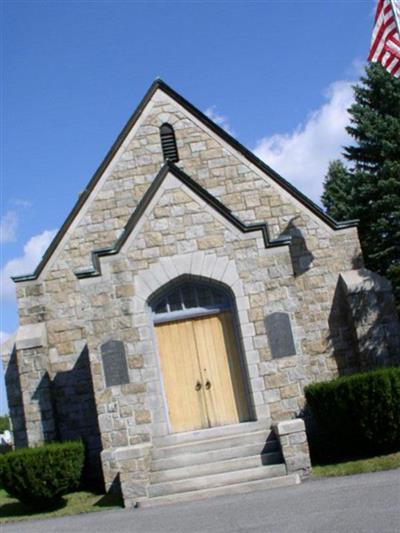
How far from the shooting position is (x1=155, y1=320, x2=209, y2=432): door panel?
12.8 meters

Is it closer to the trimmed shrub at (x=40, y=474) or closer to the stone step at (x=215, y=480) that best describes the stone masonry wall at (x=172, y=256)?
the trimmed shrub at (x=40, y=474)

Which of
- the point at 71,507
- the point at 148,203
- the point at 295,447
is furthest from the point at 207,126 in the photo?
the point at 71,507

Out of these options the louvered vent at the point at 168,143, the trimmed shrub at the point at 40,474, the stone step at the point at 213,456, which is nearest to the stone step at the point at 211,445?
the stone step at the point at 213,456

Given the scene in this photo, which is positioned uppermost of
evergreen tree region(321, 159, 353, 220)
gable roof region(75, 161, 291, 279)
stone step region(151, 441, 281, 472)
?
evergreen tree region(321, 159, 353, 220)

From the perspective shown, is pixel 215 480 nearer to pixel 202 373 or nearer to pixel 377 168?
pixel 202 373

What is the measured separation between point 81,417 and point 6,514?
2.88 metres

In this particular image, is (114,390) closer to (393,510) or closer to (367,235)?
(393,510)

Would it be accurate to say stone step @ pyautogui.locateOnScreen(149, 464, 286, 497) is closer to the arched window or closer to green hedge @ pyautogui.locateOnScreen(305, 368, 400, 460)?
green hedge @ pyautogui.locateOnScreen(305, 368, 400, 460)

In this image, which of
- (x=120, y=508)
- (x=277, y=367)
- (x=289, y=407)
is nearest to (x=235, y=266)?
(x=277, y=367)

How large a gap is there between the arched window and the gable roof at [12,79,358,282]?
347 centimetres

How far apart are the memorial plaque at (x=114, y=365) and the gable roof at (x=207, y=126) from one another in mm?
3784

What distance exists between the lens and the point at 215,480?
10.7 metres

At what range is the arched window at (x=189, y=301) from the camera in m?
13.0

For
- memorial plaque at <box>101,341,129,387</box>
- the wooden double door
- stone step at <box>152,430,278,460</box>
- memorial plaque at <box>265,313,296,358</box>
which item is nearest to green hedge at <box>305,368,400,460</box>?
memorial plaque at <box>265,313,296,358</box>
